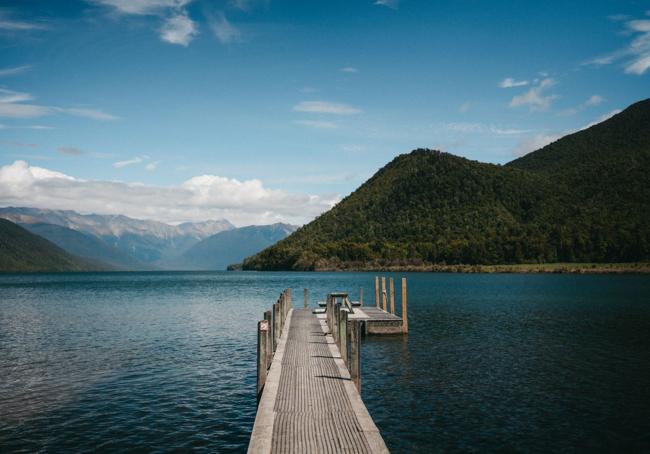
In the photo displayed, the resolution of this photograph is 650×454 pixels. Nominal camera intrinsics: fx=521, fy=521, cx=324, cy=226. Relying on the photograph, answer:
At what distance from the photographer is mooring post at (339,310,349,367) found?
20.1 m

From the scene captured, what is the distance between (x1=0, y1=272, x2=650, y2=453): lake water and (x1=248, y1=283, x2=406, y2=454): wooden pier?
1.63 meters

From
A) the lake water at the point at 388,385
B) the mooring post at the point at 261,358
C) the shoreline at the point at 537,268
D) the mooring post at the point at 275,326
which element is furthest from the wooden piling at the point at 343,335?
the shoreline at the point at 537,268

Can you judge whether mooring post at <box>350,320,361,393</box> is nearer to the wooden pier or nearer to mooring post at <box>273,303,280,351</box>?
the wooden pier

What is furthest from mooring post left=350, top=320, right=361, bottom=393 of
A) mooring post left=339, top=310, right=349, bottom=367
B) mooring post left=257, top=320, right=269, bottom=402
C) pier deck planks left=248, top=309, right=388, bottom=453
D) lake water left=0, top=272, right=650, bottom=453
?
mooring post left=257, top=320, right=269, bottom=402

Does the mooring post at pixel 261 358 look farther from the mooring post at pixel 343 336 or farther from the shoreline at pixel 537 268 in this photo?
the shoreline at pixel 537 268

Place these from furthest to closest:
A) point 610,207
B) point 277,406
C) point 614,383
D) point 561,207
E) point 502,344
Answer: point 561,207
point 610,207
point 502,344
point 614,383
point 277,406

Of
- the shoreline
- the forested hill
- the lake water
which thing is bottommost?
the lake water

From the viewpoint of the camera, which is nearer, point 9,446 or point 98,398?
point 9,446

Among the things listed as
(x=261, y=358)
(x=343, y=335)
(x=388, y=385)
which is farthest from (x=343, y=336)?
(x=261, y=358)

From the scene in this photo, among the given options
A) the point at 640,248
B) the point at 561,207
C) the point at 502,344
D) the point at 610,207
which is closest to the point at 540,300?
the point at 502,344

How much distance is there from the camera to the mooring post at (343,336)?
2011 cm

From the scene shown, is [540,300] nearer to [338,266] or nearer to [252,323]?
[252,323]

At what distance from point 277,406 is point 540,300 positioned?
51762mm

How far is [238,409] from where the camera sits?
1803 cm
